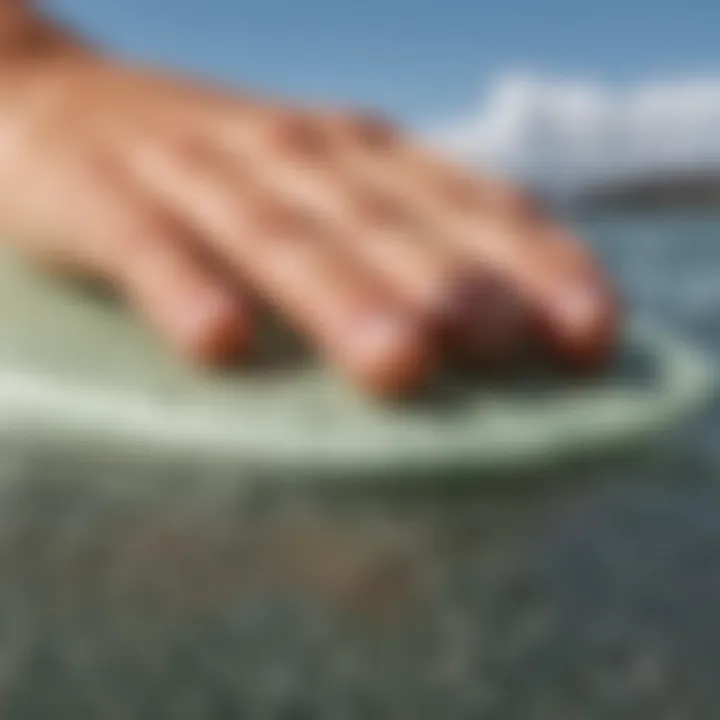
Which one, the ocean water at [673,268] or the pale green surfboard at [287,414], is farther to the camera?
the ocean water at [673,268]

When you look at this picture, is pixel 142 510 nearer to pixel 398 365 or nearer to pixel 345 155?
pixel 398 365

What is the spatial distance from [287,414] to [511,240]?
3.9 inches

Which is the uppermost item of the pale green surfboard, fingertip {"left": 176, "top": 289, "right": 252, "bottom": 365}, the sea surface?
fingertip {"left": 176, "top": 289, "right": 252, "bottom": 365}

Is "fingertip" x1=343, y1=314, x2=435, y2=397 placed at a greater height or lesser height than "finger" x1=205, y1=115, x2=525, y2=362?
lesser

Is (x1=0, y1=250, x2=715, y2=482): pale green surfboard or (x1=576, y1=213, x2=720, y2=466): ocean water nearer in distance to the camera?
(x1=0, y1=250, x2=715, y2=482): pale green surfboard

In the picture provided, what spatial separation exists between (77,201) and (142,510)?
13cm

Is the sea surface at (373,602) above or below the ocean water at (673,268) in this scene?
below

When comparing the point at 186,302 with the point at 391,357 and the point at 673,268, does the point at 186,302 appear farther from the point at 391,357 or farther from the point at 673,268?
the point at 673,268

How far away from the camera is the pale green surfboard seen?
230mm

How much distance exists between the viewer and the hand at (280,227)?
10.0 inches

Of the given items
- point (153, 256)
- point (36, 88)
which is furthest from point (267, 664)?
point (36, 88)

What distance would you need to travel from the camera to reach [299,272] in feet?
0.93

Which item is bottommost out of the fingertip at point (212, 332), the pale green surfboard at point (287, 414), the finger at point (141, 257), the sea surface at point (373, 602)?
the sea surface at point (373, 602)

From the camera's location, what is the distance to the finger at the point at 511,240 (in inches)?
10.4
